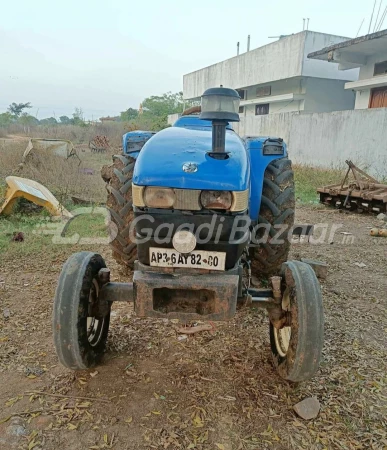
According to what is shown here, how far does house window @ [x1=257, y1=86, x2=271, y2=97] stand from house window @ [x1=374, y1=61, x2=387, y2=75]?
22.7 ft

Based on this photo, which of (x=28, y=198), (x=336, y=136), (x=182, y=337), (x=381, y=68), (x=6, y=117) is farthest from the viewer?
(x=6, y=117)

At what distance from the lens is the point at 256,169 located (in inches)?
127

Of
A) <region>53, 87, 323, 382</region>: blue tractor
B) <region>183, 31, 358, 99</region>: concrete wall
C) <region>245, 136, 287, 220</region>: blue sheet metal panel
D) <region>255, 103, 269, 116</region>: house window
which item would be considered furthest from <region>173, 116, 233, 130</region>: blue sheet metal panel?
<region>255, 103, 269, 116</region>: house window

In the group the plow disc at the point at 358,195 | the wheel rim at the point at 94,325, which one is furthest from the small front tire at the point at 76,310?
the plow disc at the point at 358,195

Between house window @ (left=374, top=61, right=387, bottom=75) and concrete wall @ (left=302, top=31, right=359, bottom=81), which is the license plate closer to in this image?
house window @ (left=374, top=61, right=387, bottom=75)

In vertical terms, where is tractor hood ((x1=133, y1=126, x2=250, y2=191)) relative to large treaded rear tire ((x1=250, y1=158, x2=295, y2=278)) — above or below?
above

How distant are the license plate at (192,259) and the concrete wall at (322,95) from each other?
15.8 metres

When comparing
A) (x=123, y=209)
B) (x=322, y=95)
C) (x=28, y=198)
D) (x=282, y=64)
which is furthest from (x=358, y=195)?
(x=282, y=64)

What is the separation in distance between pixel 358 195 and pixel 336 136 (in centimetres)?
497

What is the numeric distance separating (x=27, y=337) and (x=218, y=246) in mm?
1633

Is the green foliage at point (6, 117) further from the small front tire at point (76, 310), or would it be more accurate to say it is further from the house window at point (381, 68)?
the small front tire at point (76, 310)

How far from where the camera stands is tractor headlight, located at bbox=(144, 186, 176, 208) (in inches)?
→ 77.2

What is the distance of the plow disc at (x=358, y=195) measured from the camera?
6.68m

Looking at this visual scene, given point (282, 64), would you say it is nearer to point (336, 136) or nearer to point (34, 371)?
point (336, 136)
